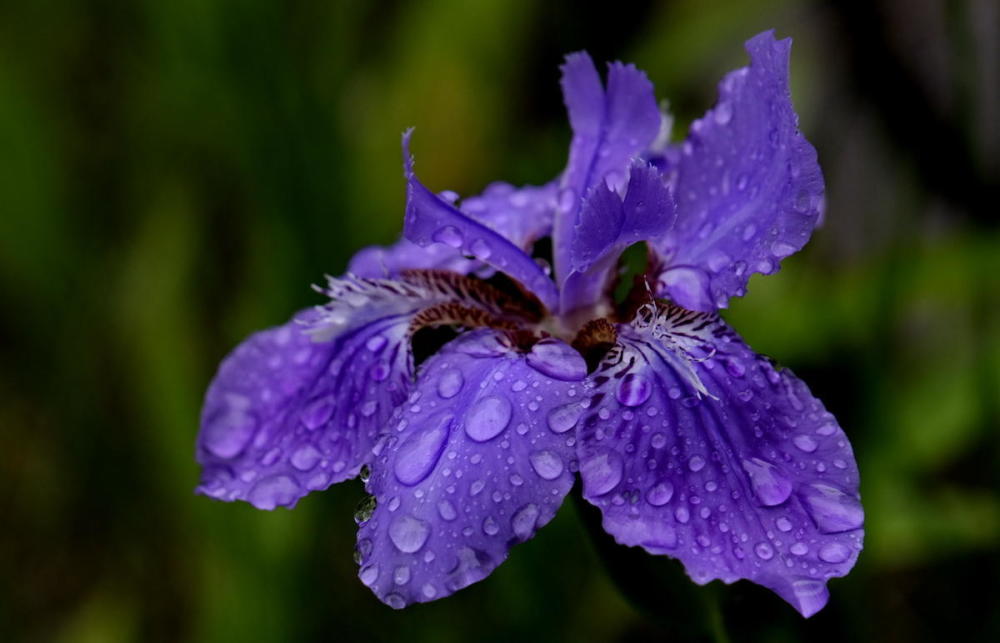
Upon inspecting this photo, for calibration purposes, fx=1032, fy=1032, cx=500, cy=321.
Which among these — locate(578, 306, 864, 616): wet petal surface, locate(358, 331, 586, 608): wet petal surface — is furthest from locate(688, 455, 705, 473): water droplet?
locate(358, 331, 586, 608): wet petal surface

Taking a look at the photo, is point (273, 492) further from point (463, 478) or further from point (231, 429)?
point (463, 478)

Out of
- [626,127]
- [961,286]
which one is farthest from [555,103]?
[626,127]

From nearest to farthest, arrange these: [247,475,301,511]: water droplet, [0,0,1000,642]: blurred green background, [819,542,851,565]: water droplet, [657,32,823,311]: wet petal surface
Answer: [819,542,851,565]: water droplet, [657,32,823,311]: wet petal surface, [247,475,301,511]: water droplet, [0,0,1000,642]: blurred green background

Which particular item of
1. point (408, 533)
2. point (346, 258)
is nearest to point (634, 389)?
point (408, 533)

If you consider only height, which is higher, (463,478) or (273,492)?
(463,478)

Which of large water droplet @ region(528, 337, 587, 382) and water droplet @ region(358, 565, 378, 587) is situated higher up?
large water droplet @ region(528, 337, 587, 382)

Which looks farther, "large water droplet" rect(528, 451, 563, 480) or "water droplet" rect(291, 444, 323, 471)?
"water droplet" rect(291, 444, 323, 471)

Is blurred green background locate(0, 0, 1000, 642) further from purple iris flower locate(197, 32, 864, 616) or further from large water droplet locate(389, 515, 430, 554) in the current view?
large water droplet locate(389, 515, 430, 554)

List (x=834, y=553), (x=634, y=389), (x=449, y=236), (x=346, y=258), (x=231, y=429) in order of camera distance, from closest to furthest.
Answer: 1. (x=834, y=553)
2. (x=634, y=389)
3. (x=449, y=236)
4. (x=231, y=429)
5. (x=346, y=258)
